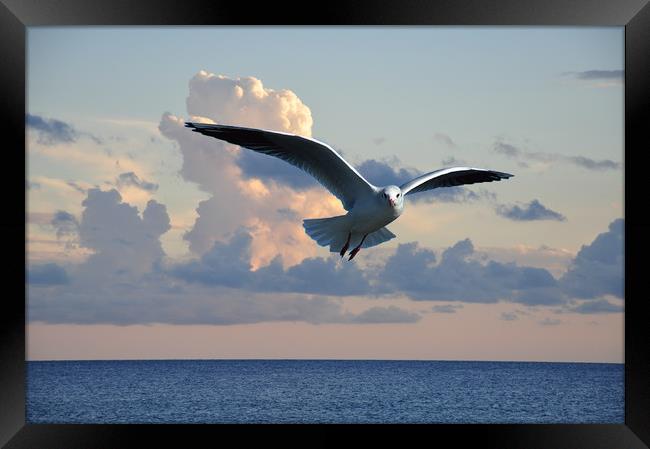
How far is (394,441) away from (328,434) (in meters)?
0.49

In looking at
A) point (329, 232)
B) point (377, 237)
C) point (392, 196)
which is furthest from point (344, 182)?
point (377, 237)

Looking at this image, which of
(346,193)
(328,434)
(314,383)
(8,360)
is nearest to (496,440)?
(328,434)

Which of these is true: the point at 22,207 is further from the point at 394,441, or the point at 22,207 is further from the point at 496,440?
the point at 496,440

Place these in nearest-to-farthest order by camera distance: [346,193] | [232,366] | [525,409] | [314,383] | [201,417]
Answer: [346,193], [201,417], [525,409], [314,383], [232,366]

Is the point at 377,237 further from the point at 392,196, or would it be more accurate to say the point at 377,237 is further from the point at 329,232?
the point at 392,196

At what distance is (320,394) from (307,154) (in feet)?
A: 117

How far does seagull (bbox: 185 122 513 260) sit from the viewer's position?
25.8 ft

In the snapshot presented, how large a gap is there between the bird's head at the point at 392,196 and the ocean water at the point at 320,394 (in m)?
27.2

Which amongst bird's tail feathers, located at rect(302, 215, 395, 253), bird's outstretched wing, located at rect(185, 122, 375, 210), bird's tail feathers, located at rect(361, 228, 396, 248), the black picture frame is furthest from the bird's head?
the black picture frame

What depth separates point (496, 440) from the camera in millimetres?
7754

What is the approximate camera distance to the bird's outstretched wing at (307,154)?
7.71 metres

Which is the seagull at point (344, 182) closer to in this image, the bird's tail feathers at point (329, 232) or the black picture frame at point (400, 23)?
the bird's tail feathers at point (329, 232)

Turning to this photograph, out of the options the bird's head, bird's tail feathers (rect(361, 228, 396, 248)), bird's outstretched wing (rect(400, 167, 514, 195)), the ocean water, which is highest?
bird's outstretched wing (rect(400, 167, 514, 195))

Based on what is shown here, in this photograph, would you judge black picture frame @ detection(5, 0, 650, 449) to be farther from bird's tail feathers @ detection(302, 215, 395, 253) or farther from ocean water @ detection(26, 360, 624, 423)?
ocean water @ detection(26, 360, 624, 423)
